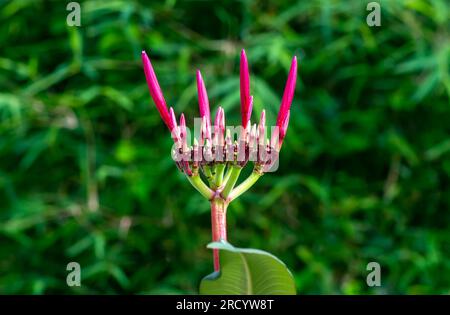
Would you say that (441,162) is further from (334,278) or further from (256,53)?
(256,53)

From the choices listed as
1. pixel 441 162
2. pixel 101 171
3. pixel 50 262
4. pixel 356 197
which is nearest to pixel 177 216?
pixel 101 171

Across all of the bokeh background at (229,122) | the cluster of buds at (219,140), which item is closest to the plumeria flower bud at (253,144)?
the cluster of buds at (219,140)

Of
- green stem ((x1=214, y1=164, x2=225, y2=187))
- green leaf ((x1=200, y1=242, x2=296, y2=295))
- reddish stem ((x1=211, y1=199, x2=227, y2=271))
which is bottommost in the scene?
green leaf ((x1=200, y1=242, x2=296, y2=295))

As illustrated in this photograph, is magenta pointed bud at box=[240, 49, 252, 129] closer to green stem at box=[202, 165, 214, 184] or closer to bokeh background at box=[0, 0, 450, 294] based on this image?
green stem at box=[202, 165, 214, 184]

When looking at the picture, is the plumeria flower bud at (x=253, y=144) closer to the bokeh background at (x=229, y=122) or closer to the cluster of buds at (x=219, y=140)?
the cluster of buds at (x=219, y=140)

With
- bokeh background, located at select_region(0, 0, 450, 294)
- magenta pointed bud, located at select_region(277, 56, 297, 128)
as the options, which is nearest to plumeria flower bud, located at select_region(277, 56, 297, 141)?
magenta pointed bud, located at select_region(277, 56, 297, 128)

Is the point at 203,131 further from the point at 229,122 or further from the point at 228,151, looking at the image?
the point at 229,122

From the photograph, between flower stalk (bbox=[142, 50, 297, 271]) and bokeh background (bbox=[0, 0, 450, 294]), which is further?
bokeh background (bbox=[0, 0, 450, 294])
